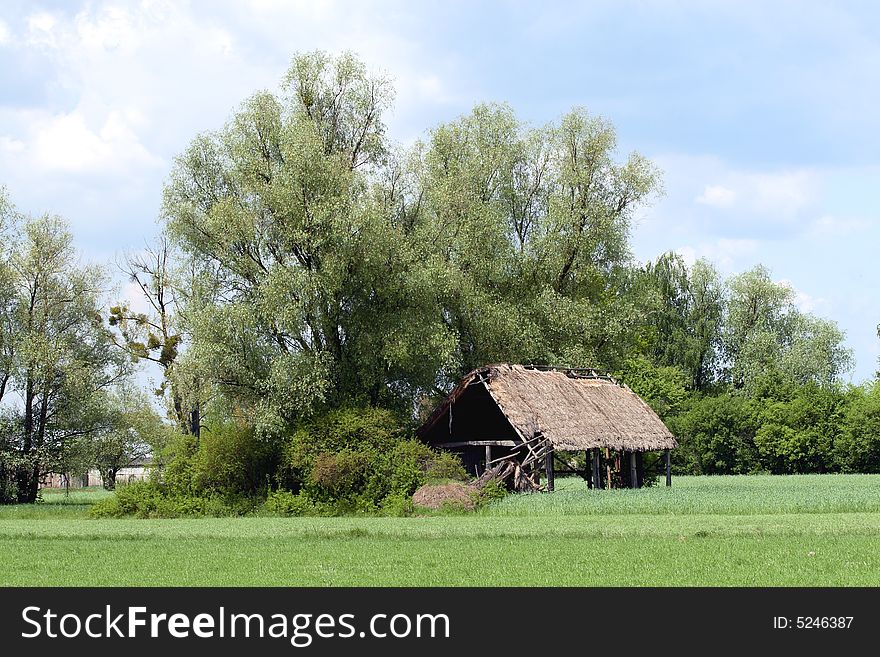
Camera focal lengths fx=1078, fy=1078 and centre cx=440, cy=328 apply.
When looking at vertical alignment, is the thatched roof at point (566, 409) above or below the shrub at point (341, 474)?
above

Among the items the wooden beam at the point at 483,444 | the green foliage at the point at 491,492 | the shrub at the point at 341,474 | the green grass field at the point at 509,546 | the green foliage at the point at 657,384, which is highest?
the green foliage at the point at 657,384

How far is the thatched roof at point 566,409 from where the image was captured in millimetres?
44219

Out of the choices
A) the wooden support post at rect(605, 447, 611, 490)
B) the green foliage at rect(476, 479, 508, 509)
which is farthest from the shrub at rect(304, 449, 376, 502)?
the wooden support post at rect(605, 447, 611, 490)

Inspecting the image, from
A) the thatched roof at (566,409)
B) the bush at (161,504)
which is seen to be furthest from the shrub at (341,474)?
the thatched roof at (566,409)

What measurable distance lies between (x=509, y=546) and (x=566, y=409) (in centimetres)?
2231

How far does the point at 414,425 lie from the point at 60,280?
2117cm

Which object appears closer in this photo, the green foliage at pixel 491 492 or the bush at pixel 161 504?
the green foliage at pixel 491 492

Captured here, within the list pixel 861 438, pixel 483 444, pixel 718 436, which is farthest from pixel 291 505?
pixel 861 438

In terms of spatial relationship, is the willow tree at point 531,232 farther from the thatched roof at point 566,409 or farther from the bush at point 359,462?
the bush at point 359,462

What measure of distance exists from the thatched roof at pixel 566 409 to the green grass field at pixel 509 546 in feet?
16.2

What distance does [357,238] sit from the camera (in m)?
44.2

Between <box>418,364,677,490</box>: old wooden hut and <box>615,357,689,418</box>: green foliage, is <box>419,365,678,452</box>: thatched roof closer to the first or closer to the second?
<box>418,364,677,490</box>: old wooden hut
